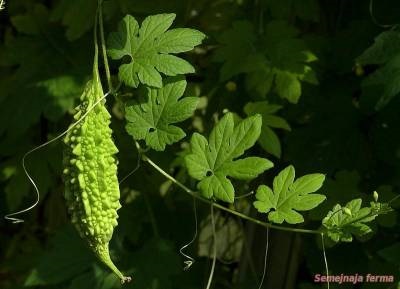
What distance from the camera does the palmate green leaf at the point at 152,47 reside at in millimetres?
1535

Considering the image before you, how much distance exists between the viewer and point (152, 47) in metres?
1.57

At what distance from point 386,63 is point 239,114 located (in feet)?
1.83

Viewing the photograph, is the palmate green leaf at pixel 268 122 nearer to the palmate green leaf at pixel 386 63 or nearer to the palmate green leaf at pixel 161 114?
A: the palmate green leaf at pixel 386 63

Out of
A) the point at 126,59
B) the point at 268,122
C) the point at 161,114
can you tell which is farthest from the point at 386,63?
the point at 126,59

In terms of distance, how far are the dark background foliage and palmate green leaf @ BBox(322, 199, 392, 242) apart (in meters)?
0.29

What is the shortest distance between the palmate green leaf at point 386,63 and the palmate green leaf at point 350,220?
0.28 m

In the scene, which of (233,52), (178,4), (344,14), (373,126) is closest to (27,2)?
(178,4)

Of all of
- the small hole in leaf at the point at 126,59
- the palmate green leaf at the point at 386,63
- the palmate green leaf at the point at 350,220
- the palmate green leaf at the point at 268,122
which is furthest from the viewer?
the small hole in leaf at the point at 126,59

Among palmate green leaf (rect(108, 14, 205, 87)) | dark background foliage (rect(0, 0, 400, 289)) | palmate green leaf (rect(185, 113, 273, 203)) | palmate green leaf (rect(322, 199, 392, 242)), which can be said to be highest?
palmate green leaf (rect(108, 14, 205, 87))

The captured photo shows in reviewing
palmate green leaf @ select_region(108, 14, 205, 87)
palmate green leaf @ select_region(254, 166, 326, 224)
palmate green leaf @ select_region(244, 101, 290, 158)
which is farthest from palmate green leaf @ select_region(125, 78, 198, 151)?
palmate green leaf @ select_region(244, 101, 290, 158)

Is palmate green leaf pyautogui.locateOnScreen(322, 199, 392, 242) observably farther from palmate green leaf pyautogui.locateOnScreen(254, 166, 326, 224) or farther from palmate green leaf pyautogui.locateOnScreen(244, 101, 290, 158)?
palmate green leaf pyautogui.locateOnScreen(244, 101, 290, 158)

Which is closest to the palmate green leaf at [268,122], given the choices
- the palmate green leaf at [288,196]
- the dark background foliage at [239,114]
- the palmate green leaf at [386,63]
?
the dark background foliage at [239,114]

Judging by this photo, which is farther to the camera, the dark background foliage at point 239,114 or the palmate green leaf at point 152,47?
the dark background foliage at point 239,114

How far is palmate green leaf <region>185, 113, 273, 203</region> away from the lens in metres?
1.54
